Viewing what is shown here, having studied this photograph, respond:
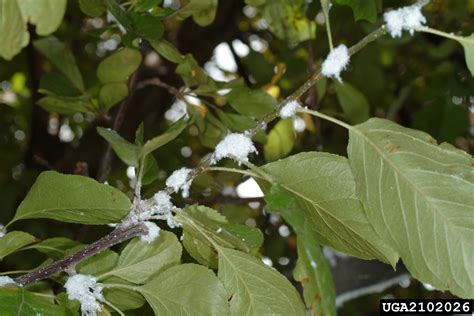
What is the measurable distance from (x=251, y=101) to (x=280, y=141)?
196 mm

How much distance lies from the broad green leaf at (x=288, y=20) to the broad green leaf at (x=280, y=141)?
0.55 ft

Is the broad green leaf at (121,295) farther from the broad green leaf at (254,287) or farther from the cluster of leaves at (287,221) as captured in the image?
the broad green leaf at (254,287)

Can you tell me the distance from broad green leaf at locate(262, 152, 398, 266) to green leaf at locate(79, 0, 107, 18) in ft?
1.15

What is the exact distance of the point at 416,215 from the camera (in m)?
0.59

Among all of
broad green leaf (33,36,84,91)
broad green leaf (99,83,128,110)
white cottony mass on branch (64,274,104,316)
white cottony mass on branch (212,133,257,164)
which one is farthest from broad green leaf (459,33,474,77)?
broad green leaf (33,36,84,91)

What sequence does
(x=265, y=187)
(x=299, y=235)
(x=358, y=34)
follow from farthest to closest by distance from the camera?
(x=358, y=34)
(x=265, y=187)
(x=299, y=235)

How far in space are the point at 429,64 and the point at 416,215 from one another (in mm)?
1537

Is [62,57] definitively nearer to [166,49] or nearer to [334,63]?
[166,49]

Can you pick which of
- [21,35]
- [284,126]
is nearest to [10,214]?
[284,126]

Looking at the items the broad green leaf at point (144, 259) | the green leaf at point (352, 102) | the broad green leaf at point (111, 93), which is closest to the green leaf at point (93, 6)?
the broad green leaf at point (111, 93)

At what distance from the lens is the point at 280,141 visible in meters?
1.23

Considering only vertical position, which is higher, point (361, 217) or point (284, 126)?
point (361, 217)

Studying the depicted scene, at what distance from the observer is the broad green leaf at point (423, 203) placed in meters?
0.58

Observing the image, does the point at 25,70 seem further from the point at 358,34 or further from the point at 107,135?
the point at 107,135
